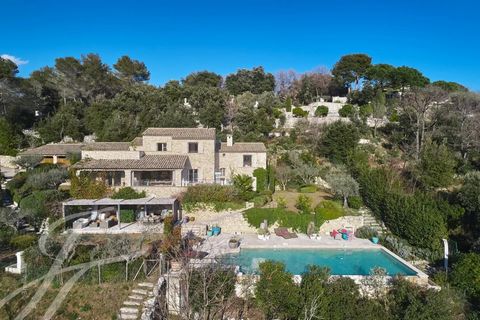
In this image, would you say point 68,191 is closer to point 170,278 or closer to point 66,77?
point 170,278

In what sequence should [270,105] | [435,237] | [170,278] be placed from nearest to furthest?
[170,278] → [435,237] → [270,105]

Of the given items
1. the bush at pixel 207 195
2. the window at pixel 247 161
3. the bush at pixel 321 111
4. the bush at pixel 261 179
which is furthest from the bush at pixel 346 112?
the bush at pixel 207 195

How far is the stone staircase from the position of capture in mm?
12531

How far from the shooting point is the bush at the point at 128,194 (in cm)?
2383

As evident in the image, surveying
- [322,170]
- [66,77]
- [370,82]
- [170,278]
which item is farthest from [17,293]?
[370,82]

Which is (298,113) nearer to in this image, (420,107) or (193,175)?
(420,107)

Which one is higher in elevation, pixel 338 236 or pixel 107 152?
pixel 107 152

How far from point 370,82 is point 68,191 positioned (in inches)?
2029

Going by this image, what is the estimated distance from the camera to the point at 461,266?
14641 millimetres

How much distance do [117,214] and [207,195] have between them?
250 inches

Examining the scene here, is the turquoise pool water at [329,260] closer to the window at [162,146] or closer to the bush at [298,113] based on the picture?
the window at [162,146]

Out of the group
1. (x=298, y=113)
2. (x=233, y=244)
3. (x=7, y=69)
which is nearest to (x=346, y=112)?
(x=298, y=113)

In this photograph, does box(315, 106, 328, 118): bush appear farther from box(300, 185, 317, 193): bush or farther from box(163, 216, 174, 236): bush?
box(163, 216, 174, 236): bush

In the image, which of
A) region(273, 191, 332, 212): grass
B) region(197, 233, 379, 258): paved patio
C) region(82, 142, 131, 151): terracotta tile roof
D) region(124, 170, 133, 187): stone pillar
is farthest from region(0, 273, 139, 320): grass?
region(82, 142, 131, 151): terracotta tile roof
